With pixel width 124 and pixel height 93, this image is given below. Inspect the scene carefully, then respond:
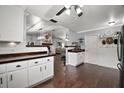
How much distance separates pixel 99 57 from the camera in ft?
17.8

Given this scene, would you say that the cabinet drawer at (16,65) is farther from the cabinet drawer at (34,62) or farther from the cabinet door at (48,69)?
the cabinet door at (48,69)

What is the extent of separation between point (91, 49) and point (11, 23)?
456 centimetres

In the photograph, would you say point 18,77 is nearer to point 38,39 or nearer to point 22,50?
point 22,50

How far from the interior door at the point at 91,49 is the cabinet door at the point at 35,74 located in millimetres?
3832

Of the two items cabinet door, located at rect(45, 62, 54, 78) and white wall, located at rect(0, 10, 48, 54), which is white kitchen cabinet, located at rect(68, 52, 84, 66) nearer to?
cabinet door, located at rect(45, 62, 54, 78)

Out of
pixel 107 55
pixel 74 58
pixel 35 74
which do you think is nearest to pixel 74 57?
pixel 74 58

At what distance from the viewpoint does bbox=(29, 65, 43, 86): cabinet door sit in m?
2.45

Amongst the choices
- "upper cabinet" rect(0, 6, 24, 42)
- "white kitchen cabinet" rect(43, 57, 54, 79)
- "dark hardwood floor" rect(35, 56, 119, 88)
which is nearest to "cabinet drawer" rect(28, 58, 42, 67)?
"white kitchen cabinet" rect(43, 57, 54, 79)

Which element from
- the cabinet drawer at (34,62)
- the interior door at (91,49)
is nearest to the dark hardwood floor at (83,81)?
the cabinet drawer at (34,62)

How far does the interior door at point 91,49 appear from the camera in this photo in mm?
5598

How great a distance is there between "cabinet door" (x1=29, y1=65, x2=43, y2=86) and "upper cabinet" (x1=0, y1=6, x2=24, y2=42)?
94 cm

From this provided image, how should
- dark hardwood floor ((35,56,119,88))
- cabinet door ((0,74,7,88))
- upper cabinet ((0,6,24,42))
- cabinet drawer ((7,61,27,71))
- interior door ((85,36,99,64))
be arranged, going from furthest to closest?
interior door ((85,36,99,64))
dark hardwood floor ((35,56,119,88))
upper cabinet ((0,6,24,42))
cabinet drawer ((7,61,27,71))
cabinet door ((0,74,7,88))

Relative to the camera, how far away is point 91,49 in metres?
5.79
